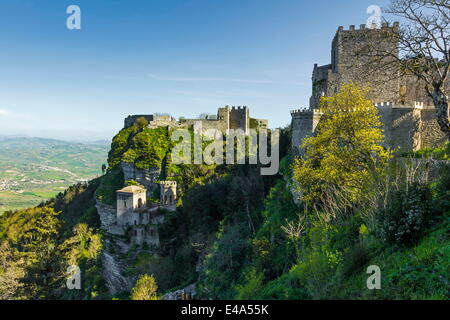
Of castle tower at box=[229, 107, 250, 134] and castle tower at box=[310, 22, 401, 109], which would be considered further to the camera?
castle tower at box=[229, 107, 250, 134]

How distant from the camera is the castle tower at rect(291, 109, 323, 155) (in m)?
16.4

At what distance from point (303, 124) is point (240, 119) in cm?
1948

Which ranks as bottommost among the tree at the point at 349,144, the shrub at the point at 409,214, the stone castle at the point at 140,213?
the stone castle at the point at 140,213

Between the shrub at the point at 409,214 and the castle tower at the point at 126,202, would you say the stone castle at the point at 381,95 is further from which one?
the castle tower at the point at 126,202

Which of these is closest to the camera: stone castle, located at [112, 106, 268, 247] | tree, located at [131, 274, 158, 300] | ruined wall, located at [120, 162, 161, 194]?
tree, located at [131, 274, 158, 300]

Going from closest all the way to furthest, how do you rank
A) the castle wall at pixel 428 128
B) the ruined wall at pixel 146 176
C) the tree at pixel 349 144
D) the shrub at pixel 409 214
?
the shrub at pixel 409 214 < the tree at pixel 349 144 < the castle wall at pixel 428 128 < the ruined wall at pixel 146 176

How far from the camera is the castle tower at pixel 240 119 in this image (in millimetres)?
35812

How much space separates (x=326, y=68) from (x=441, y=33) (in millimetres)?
12644

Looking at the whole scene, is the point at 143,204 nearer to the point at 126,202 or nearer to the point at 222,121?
the point at 126,202

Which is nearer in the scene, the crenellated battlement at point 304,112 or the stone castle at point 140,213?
the crenellated battlement at point 304,112

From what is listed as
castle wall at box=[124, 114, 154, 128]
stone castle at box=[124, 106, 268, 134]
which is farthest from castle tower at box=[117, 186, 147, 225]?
castle wall at box=[124, 114, 154, 128]

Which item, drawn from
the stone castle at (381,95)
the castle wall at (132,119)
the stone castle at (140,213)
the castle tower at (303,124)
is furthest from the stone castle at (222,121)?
Answer: the castle tower at (303,124)

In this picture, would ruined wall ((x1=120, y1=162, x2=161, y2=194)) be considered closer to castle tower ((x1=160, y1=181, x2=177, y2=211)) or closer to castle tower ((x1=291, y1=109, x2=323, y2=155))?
castle tower ((x1=160, y1=181, x2=177, y2=211))

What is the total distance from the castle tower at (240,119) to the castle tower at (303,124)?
1800 centimetres
